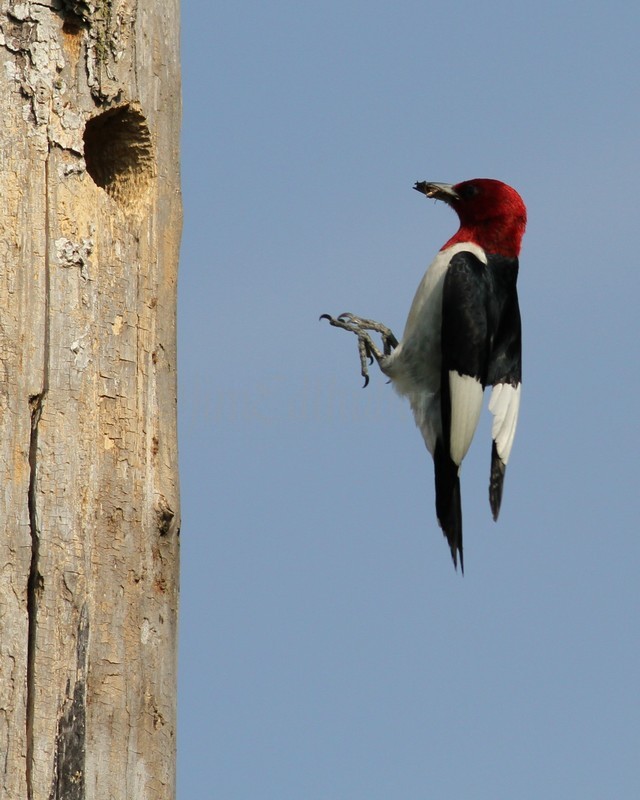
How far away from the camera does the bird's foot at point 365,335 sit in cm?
538

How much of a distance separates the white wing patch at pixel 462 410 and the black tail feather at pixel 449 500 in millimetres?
89

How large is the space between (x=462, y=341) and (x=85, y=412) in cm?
270

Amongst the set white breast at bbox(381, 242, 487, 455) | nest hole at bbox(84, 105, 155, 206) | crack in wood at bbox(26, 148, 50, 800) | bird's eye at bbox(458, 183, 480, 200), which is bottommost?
crack in wood at bbox(26, 148, 50, 800)

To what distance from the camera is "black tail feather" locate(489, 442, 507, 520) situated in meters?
4.89

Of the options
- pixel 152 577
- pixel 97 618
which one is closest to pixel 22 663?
pixel 97 618

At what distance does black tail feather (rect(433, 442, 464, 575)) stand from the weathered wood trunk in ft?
8.07

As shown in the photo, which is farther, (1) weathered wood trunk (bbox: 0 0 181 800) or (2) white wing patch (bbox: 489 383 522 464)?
(2) white wing patch (bbox: 489 383 522 464)

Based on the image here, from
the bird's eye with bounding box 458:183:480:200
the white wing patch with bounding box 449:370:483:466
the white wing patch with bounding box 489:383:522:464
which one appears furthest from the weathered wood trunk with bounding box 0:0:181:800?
the bird's eye with bounding box 458:183:480:200

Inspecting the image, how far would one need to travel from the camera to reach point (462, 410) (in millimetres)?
4941

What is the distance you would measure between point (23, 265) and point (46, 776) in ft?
3.01

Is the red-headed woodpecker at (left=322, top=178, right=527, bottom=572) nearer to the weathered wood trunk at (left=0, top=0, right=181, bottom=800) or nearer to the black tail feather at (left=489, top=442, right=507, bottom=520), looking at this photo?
the black tail feather at (left=489, top=442, right=507, bottom=520)

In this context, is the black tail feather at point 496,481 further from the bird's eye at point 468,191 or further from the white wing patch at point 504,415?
the bird's eye at point 468,191

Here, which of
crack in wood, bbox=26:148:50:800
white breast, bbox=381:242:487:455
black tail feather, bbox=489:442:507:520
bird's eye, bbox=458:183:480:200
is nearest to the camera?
crack in wood, bbox=26:148:50:800

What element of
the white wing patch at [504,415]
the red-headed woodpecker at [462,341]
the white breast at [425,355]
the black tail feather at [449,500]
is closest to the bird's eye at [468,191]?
the red-headed woodpecker at [462,341]
